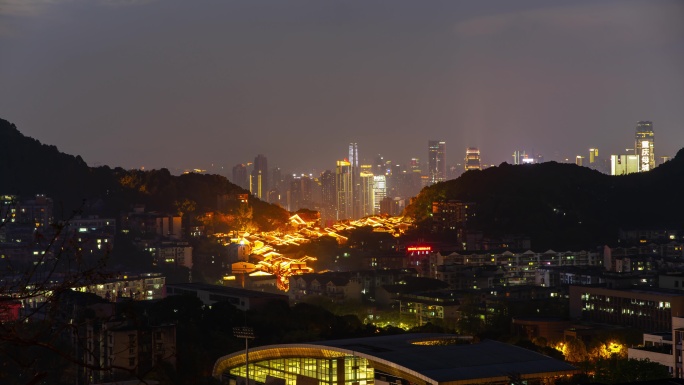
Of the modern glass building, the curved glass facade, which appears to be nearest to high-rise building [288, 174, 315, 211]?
the modern glass building

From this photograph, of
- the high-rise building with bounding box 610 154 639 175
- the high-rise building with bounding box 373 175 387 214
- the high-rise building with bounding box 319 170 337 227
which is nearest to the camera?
the high-rise building with bounding box 610 154 639 175

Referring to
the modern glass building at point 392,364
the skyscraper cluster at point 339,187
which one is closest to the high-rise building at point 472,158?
the skyscraper cluster at point 339,187

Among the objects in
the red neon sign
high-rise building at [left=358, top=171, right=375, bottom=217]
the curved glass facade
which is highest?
high-rise building at [left=358, top=171, right=375, bottom=217]

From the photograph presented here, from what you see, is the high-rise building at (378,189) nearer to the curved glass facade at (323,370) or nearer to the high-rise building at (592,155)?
the high-rise building at (592,155)

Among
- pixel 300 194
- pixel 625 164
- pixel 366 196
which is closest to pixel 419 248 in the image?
pixel 625 164

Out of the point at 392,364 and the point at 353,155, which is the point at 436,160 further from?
the point at 392,364

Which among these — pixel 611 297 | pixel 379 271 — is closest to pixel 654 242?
pixel 379 271

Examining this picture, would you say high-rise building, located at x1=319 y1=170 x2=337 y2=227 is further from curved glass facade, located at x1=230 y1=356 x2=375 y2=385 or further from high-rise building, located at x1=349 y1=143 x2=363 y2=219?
curved glass facade, located at x1=230 y1=356 x2=375 y2=385

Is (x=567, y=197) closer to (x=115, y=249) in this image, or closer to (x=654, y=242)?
(x=654, y=242)
